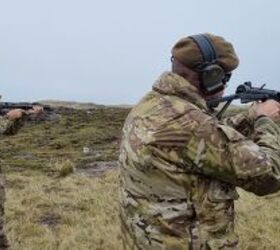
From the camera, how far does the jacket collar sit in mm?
4316

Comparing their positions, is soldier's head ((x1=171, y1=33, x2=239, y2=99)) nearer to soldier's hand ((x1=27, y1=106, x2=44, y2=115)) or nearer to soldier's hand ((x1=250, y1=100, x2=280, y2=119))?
soldier's hand ((x1=250, y1=100, x2=280, y2=119))

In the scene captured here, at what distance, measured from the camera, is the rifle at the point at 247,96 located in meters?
4.59

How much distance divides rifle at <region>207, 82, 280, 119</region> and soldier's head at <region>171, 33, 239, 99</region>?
0.54 feet

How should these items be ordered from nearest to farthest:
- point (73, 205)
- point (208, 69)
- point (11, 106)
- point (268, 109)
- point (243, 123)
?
1. point (208, 69)
2. point (268, 109)
3. point (243, 123)
4. point (11, 106)
5. point (73, 205)

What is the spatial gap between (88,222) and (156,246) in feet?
25.3

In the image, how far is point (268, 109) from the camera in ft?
15.2

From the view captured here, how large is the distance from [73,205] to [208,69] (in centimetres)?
997

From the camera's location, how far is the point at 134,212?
4.50 m

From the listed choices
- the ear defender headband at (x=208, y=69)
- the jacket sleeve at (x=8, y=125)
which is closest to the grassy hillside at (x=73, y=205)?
the jacket sleeve at (x=8, y=125)

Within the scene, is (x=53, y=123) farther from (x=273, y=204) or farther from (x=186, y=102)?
(x=186, y=102)

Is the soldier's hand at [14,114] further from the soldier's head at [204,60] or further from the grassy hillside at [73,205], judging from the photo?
the soldier's head at [204,60]

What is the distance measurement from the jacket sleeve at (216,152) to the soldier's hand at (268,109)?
1.18 ft

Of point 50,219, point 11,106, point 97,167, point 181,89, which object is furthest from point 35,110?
point 97,167

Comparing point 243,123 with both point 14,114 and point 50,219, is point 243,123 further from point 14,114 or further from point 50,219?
point 50,219
